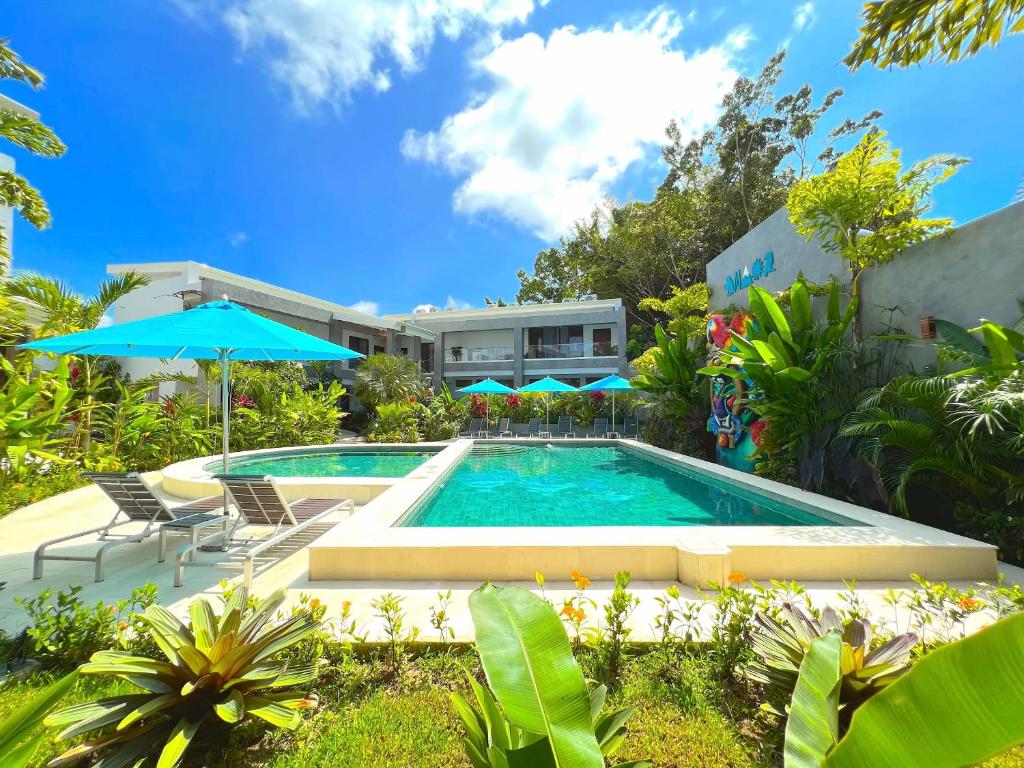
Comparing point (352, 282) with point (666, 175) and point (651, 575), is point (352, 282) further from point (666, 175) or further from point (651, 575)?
point (651, 575)

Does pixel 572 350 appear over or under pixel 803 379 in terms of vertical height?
over

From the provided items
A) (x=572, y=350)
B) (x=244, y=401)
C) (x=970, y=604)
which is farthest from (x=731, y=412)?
(x=572, y=350)

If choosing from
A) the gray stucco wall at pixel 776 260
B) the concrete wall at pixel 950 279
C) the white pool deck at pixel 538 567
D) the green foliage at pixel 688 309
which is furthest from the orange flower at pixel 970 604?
the green foliage at pixel 688 309

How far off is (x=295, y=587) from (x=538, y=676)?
3.86 metres

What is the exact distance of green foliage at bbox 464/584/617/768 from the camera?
120 centimetres

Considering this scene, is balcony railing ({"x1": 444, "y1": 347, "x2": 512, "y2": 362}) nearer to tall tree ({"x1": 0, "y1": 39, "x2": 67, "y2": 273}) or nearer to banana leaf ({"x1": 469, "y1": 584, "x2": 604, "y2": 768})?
tall tree ({"x1": 0, "y1": 39, "x2": 67, "y2": 273})

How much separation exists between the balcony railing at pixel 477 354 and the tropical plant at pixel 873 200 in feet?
64.6

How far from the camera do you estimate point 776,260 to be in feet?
35.4

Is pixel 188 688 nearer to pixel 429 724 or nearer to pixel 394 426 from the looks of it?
pixel 429 724

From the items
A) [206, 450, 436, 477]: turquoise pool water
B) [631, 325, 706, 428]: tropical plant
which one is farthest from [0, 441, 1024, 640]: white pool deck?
[631, 325, 706, 428]: tropical plant

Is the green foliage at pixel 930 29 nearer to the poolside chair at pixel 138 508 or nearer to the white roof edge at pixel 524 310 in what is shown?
the poolside chair at pixel 138 508

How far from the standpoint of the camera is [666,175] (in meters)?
29.6

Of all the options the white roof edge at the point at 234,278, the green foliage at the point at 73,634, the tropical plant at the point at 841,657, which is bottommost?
the green foliage at the point at 73,634

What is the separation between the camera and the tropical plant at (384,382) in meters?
18.5
